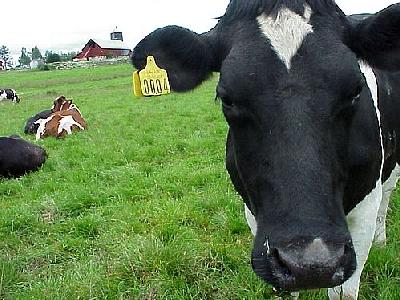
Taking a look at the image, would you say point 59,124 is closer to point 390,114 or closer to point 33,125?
point 33,125

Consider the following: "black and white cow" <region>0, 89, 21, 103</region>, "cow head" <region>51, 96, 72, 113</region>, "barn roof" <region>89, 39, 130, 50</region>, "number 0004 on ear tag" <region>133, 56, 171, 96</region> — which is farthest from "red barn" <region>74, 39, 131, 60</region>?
"number 0004 on ear tag" <region>133, 56, 171, 96</region>

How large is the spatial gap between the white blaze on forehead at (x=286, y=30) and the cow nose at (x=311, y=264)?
840 millimetres

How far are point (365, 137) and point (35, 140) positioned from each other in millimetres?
9631

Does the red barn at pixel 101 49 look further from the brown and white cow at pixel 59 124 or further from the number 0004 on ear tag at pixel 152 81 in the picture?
the number 0004 on ear tag at pixel 152 81

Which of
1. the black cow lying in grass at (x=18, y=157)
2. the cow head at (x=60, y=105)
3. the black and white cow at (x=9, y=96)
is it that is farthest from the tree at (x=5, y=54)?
the black cow lying in grass at (x=18, y=157)

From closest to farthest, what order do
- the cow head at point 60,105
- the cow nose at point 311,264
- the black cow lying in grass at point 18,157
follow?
the cow nose at point 311,264, the black cow lying in grass at point 18,157, the cow head at point 60,105

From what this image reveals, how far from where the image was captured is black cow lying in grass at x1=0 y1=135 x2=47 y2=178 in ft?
27.2

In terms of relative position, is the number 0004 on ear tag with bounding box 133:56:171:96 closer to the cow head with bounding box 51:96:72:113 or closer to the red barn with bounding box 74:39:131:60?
the cow head with bounding box 51:96:72:113

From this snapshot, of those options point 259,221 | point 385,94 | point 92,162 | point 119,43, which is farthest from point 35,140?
point 119,43

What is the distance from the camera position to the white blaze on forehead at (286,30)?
100.0 inches

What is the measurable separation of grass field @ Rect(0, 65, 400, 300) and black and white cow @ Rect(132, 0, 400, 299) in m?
0.50

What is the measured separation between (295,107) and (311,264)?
681mm

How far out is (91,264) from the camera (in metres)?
4.49

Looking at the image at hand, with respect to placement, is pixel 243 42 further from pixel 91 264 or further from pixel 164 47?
pixel 91 264
